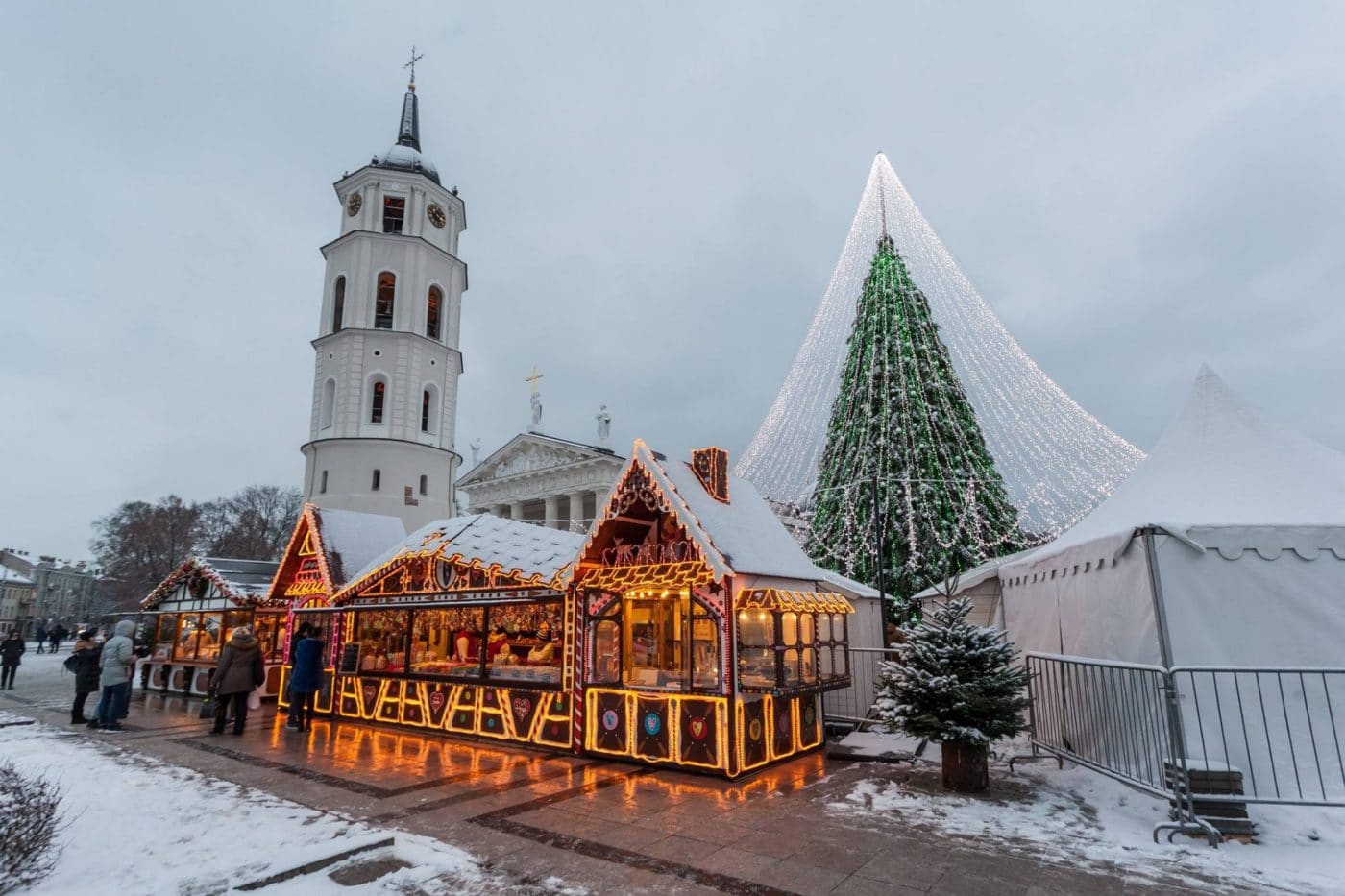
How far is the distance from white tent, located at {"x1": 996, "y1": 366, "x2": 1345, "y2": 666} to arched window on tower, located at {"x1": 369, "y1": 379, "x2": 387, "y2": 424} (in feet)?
93.7

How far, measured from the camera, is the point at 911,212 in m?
12.5

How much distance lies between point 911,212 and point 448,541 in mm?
10031

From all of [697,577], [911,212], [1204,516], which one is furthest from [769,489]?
[1204,516]

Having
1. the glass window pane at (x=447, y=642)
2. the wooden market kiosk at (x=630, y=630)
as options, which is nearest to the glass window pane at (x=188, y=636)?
the wooden market kiosk at (x=630, y=630)

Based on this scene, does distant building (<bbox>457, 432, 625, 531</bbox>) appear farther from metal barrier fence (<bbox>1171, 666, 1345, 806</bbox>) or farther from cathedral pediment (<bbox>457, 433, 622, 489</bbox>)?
metal barrier fence (<bbox>1171, 666, 1345, 806</bbox>)

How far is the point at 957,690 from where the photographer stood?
7.58m

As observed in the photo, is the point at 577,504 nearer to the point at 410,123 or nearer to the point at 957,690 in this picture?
the point at 410,123

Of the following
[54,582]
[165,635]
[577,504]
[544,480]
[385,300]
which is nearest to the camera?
[165,635]

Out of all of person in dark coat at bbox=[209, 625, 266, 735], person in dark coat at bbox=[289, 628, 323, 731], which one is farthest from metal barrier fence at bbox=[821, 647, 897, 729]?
person in dark coat at bbox=[209, 625, 266, 735]

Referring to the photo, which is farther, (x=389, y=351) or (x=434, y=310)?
(x=434, y=310)

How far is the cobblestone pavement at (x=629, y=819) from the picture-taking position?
5.25 m

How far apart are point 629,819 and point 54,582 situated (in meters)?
130

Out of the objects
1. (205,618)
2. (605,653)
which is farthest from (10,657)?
(605,653)

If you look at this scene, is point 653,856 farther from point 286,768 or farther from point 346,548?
point 346,548
